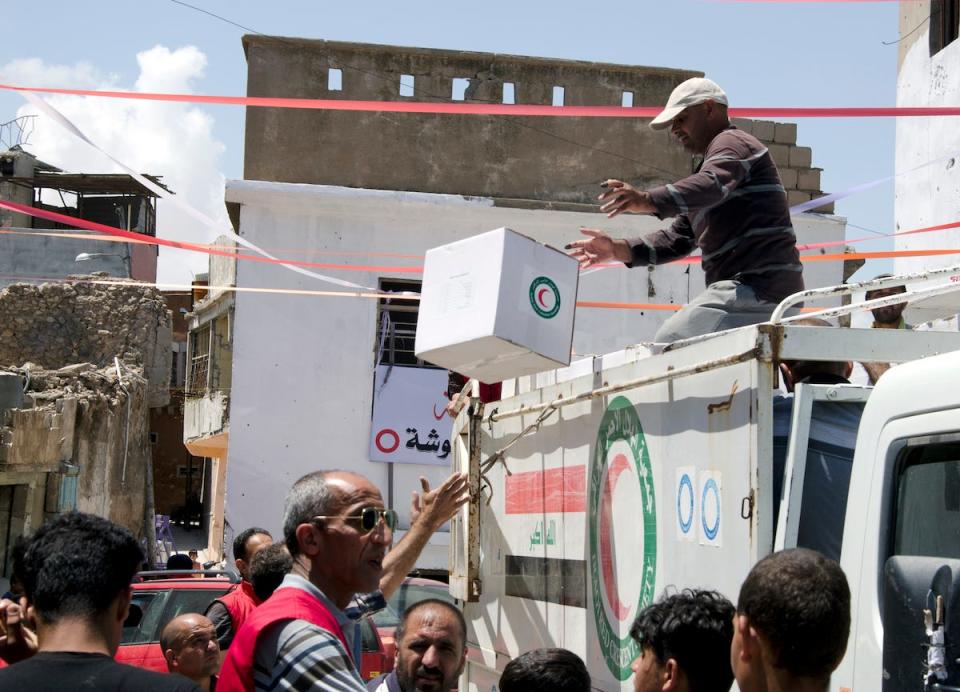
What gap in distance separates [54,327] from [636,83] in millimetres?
14851

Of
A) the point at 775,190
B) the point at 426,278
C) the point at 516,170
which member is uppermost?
the point at 516,170

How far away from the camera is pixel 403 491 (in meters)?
16.8

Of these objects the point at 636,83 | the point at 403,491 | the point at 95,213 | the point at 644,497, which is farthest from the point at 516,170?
the point at 95,213

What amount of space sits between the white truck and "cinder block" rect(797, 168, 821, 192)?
1336 cm

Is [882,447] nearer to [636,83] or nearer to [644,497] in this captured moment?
[644,497]

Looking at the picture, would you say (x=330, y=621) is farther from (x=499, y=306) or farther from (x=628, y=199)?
(x=628, y=199)

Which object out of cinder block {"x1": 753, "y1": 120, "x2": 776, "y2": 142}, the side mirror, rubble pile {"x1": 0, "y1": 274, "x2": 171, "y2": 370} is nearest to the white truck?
the side mirror

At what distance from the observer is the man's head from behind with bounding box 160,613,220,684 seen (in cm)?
525

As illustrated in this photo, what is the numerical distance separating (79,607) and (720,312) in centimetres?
296

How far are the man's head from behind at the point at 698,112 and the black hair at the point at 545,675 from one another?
253 centimetres

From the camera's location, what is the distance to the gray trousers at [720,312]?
16.0ft

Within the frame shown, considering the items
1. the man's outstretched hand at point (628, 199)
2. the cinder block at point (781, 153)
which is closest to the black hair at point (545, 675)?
the man's outstretched hand at point (628, 199)

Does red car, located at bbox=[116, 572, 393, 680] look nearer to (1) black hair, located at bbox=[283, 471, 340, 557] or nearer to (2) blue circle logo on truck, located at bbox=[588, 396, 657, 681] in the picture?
(2) blue circle logo on truck, located at bbox=[588, 396, 657, 681]

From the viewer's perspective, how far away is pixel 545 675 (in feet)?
10.9
